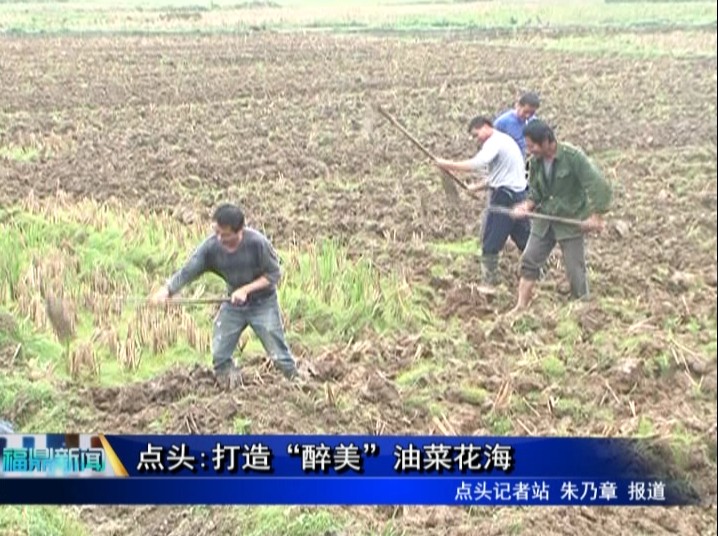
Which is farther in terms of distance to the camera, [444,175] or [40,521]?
[40,521]

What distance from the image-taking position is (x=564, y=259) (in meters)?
2.55

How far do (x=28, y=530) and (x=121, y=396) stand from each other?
49cm

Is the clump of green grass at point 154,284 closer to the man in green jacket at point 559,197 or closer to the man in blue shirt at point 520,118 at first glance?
the man in green jacket at point 559,197

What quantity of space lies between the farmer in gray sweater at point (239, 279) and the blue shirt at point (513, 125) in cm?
68

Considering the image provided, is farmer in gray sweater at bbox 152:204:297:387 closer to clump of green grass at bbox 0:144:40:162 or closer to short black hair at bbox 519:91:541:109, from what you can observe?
clump of green grass at bbox 0:144:40:162

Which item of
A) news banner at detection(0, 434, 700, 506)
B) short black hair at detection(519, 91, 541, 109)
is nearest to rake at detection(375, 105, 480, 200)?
short black hair at detection(519, 91, 541, 109)

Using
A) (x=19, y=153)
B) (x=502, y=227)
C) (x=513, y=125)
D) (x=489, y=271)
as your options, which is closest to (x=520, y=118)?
(x=513, y=125)

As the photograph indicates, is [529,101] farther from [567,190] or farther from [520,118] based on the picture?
[567,190]

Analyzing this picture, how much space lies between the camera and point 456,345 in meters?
2.60

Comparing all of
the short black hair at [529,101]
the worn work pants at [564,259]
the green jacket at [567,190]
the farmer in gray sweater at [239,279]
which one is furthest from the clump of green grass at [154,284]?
the short black hair at [529,101]

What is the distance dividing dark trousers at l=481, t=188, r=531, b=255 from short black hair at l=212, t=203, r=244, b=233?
645 millimetres

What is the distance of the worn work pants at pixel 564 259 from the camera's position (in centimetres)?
254

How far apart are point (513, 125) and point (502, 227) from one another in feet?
0.88

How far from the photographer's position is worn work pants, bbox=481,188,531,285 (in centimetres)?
255
